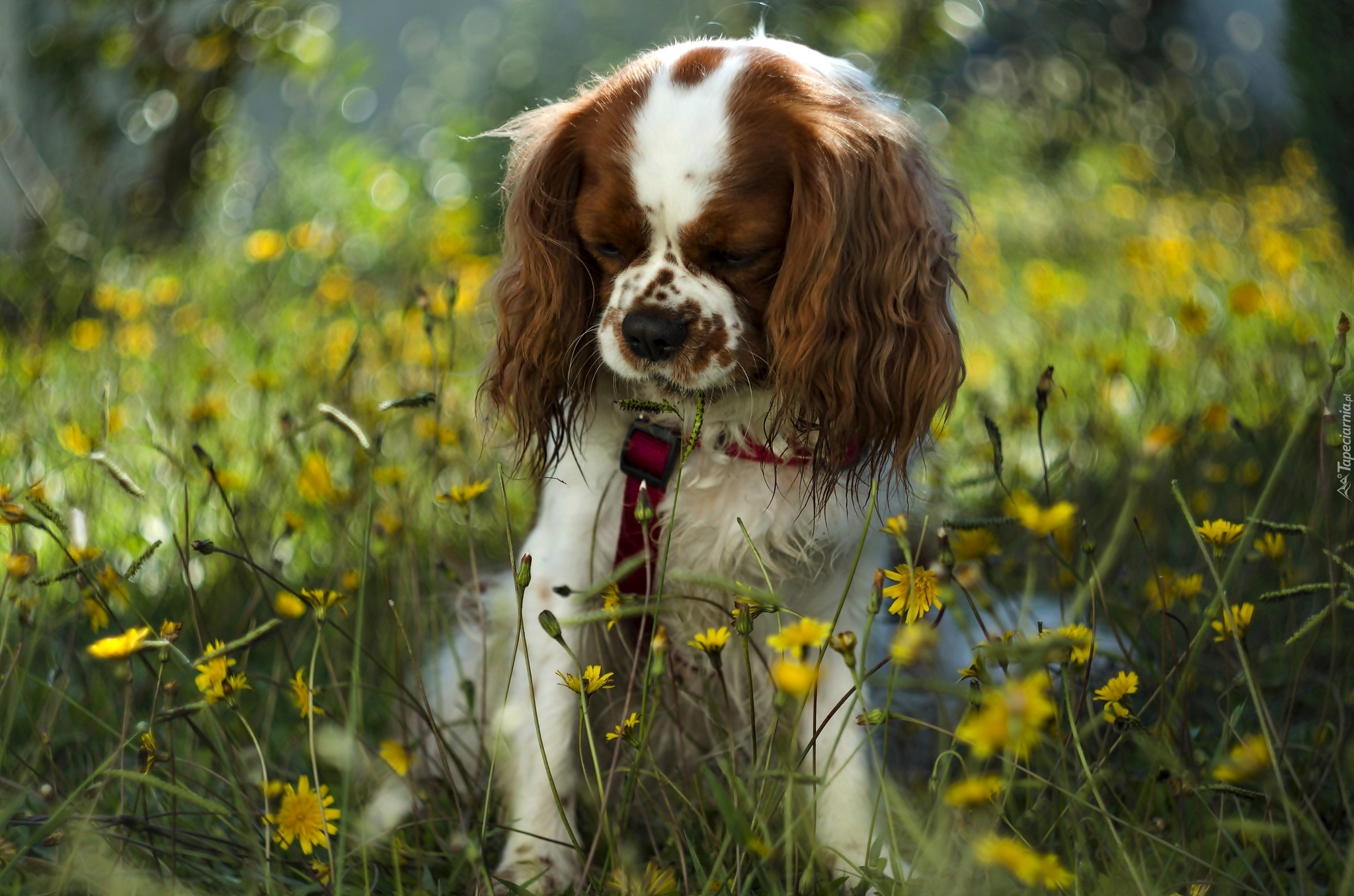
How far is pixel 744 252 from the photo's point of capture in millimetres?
1882

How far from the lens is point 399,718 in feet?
6.78

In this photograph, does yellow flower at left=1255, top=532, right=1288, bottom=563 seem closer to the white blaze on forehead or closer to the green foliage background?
the green foliage background

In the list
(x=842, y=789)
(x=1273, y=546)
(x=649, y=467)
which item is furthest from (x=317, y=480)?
(x=1273, y=546)

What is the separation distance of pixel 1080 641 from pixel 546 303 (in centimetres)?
122

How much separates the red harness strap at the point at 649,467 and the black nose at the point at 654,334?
174 millimetres

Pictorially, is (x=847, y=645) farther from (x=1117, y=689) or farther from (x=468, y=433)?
(x=468, y=433)

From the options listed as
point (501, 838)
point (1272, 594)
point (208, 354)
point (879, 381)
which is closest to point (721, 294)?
point (879, 381)

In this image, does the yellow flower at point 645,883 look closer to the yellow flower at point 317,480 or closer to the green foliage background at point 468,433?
the green foliage background at point 468,433

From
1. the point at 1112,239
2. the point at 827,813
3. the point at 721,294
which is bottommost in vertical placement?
the point at 1112,239

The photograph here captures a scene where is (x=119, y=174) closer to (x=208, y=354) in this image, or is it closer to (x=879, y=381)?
(x=208, y=354)

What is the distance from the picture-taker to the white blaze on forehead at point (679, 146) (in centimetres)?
180

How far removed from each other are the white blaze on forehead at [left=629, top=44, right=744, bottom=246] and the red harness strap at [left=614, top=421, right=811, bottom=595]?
0.34 m

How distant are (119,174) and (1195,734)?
570 cm

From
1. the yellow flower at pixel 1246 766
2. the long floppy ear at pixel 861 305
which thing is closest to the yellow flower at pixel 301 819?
the long floppy ear at pixel 861 305
